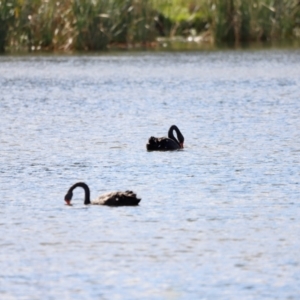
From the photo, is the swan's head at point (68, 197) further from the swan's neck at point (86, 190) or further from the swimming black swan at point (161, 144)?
the swimming black swan at point (161, 144)

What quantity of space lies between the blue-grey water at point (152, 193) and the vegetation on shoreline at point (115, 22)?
1138 cm

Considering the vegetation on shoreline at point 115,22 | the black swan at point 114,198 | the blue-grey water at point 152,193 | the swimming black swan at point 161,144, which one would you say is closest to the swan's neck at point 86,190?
the black swan at point 114,198

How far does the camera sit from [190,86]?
128ft

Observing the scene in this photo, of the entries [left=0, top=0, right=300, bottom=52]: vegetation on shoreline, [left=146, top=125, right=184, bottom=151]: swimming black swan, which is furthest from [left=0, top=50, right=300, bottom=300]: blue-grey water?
[left=0, top=0, right=300, bottom=52]: vegetation on shoreline

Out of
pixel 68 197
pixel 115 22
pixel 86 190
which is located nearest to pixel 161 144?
pixel 68 197

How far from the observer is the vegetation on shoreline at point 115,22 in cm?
4900

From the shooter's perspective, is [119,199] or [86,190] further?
[86,190]

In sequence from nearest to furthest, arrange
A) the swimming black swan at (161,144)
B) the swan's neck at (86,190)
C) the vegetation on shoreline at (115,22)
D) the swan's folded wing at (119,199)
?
the swan's folded wing at (119,199) < the swan's neck at (86,190) < the swimming black swan at (161,144) < the vegetation on shoreline at (115,22)

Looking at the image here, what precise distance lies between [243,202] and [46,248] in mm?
3707

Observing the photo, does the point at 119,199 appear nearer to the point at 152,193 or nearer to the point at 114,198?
the point at 114,198

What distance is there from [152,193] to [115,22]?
3326 cm

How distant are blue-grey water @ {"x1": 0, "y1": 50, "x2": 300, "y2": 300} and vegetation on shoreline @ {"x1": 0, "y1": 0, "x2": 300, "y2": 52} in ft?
37.3

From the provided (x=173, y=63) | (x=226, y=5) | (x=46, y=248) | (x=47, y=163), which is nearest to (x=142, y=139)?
(x=47, y=163)

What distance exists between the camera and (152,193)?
17938 millimetres
